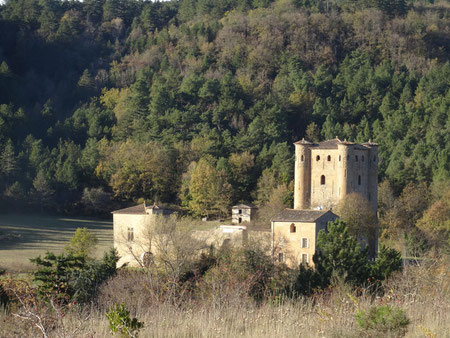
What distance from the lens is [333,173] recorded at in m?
38.7

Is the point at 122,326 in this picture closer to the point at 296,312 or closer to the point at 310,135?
the point at 296,312

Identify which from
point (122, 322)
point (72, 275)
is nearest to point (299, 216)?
point (72, 275)

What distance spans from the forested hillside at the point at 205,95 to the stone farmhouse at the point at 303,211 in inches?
226

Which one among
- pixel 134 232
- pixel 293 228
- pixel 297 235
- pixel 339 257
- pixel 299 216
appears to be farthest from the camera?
pixel 134 232

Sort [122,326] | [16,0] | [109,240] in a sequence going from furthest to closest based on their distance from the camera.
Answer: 1. [16,0]
2. [109,240]
3. [122,326]

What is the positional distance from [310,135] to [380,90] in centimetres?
883

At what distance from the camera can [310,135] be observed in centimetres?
5672

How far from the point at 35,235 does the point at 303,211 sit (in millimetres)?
14583

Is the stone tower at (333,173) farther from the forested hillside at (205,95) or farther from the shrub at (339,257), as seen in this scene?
the shrub at (339,257)

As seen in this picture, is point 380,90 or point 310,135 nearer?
point 310,135

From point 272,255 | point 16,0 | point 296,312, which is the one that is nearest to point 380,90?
point 272,255

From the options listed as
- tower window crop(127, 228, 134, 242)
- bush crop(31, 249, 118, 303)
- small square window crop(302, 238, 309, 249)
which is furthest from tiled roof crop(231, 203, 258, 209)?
bush crop(31, 249, 118, 303)

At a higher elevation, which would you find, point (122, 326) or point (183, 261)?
point (122, 326)

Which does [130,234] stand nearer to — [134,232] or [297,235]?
[134,232]
